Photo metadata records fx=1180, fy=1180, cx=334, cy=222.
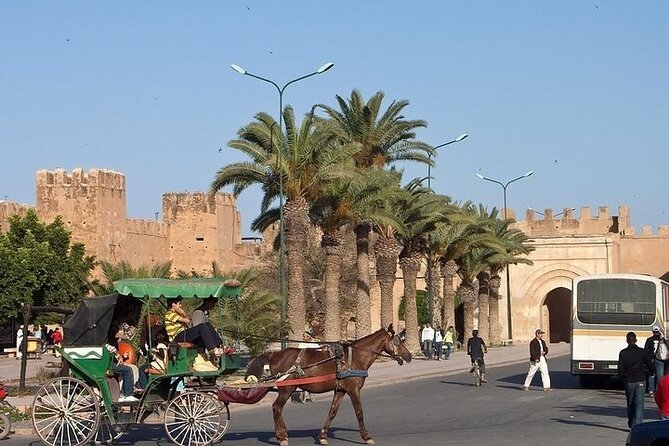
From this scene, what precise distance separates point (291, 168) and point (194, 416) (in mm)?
19651

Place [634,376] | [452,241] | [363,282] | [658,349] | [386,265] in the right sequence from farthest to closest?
[452,241] < [386,265] < [363,282] < [658,349] < [634,376]

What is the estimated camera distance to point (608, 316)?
972 inches

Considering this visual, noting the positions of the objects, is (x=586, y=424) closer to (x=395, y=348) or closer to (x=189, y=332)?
(x=395, y=348)

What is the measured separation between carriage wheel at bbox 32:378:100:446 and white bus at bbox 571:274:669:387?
13177 millimetres

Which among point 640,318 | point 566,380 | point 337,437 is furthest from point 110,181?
point 337,437

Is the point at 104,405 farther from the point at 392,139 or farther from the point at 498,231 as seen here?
the point at 498,231

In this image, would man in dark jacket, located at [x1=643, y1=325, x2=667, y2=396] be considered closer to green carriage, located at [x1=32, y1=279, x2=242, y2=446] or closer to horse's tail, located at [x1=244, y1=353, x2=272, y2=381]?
horse's tail, located at [x1=244, y1=353, x2=272, y2=381]

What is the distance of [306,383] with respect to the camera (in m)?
14.6

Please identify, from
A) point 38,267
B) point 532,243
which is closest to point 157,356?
point 38,267

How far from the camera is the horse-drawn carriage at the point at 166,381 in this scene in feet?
45.0

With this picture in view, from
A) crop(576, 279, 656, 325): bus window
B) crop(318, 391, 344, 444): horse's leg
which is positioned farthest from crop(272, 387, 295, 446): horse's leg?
crop(576, 279, 656, 325): bus window

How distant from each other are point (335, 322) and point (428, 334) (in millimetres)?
7358

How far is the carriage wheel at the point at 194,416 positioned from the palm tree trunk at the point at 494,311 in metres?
47.1

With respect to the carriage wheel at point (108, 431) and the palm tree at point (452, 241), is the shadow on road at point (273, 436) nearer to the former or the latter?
the carriage wheel at point (108, 431)
